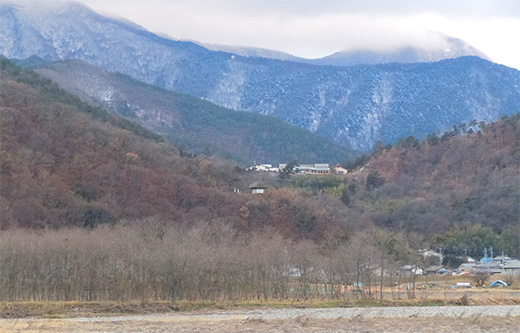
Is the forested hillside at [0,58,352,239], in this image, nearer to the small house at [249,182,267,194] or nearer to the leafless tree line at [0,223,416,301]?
the small house at [249,182,267,194]

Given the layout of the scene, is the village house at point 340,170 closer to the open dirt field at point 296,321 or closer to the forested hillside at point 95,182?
the forested hillside at point 95,182

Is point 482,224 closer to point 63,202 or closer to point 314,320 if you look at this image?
point 63,202

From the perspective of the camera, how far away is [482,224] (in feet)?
341

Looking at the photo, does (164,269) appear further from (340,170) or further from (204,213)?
(340,170)

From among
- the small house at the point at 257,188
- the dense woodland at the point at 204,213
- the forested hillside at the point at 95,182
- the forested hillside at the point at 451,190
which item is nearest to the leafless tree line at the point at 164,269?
the dense woodland at the point at 204,213

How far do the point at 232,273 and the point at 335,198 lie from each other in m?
65.3

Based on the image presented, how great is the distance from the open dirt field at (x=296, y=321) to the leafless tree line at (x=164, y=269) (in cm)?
605

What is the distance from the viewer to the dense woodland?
5612 centimetres

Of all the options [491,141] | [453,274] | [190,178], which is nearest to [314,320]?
[453,274]

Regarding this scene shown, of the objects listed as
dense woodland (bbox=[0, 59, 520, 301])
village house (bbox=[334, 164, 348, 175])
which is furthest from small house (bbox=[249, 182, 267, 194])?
village house (bbox=[334, 164, 348, 175])

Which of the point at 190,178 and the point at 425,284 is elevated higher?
the point at 190,178

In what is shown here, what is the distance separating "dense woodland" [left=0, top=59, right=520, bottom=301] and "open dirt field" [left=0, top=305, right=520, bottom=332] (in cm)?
791

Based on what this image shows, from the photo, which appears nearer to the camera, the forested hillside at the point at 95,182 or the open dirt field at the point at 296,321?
the open dirt field at the point at 296,321

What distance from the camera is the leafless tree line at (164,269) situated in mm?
54938
